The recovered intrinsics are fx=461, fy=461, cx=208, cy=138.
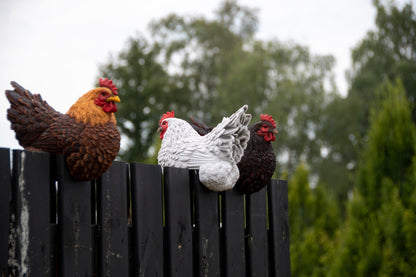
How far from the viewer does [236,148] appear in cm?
286

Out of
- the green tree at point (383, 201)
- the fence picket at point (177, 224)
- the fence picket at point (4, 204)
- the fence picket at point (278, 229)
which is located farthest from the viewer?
the green tree at point (383, 201)

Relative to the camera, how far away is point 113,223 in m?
2.28

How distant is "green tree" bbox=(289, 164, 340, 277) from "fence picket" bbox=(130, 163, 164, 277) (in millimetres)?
5329

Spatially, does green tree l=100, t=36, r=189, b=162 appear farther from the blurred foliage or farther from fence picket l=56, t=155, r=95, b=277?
fence picket l=56, t=155, r=95, b=277

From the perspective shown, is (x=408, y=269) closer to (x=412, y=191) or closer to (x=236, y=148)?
(x=412, y=191)

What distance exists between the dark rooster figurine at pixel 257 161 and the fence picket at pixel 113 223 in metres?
0.96

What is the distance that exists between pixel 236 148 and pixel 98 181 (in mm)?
951

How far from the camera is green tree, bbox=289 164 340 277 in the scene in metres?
7.56

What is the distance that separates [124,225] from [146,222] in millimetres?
149

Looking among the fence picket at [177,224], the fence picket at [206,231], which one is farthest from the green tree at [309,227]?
the fence picket at [177,224]

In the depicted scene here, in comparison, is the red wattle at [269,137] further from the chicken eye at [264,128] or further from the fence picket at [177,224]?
the fence picket at [177,224]

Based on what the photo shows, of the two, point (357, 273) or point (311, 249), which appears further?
point (311, 249)

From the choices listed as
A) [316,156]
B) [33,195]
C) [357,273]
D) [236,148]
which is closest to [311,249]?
[357,273]

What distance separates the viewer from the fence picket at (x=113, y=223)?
2.23m
